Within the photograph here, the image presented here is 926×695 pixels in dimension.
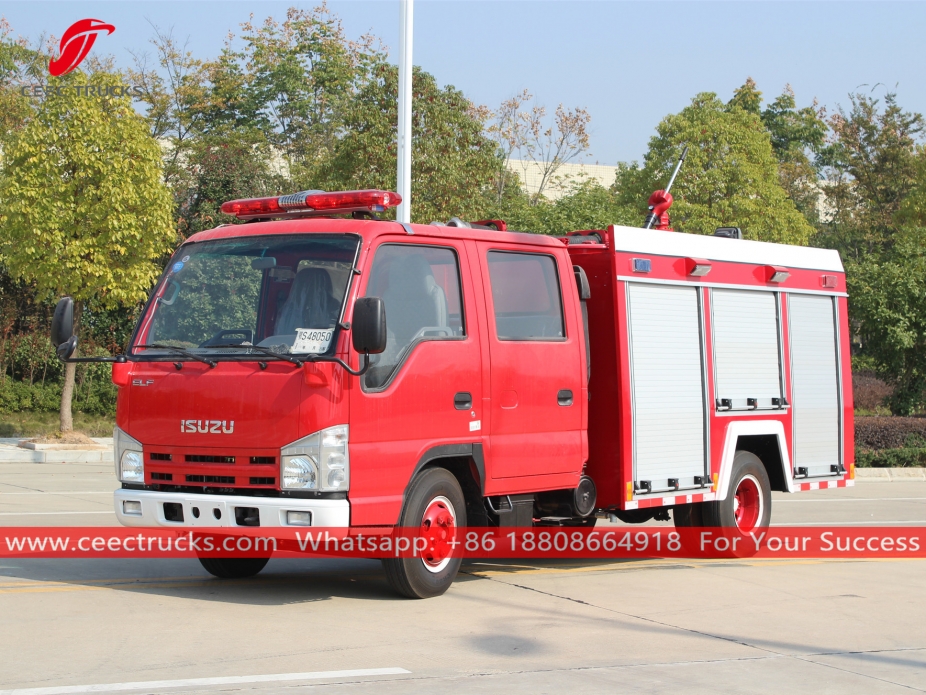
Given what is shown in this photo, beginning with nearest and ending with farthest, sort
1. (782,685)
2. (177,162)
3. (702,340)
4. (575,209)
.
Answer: (782,685) → (702,340) → (575,209) → (177,162)

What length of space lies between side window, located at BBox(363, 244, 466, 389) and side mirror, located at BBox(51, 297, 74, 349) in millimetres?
2051

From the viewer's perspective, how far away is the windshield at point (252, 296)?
7.39m

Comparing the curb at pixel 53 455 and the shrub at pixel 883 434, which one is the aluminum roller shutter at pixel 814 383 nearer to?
the shrub at pixel 883 434

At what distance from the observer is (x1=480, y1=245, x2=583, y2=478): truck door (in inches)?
324

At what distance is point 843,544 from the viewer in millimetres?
11758

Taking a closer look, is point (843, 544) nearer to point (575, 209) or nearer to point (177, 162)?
point (575, 209)

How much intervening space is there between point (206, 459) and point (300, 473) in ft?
2.42

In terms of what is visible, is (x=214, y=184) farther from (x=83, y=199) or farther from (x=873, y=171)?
(x=873, y=171)

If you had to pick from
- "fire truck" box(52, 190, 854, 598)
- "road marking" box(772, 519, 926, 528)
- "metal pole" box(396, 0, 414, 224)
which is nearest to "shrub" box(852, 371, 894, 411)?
"road marking" box(772, 519, 926, 528)

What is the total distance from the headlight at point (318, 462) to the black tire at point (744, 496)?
4545 mm

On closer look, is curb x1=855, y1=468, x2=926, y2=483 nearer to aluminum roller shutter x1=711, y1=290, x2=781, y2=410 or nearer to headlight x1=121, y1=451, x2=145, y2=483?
aluminum roller shutter x1=711, y1=290, x2=781, y2=410

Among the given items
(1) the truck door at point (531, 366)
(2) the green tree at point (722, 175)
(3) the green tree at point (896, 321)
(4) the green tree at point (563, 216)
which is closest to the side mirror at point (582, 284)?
(1) the truck door at point (531, 366)

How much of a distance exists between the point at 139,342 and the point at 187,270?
2.02ft

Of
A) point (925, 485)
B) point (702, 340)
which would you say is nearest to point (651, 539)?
point (702, 340)
